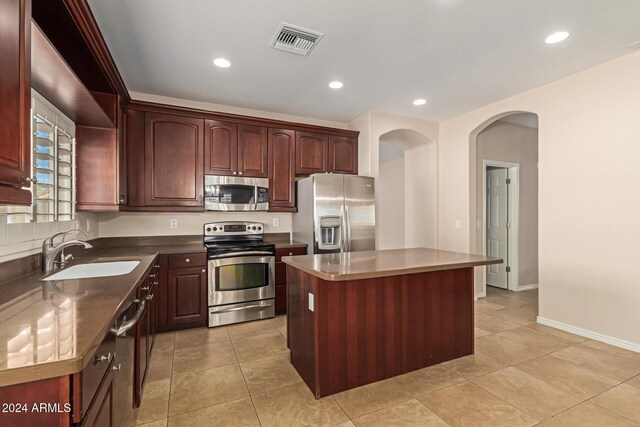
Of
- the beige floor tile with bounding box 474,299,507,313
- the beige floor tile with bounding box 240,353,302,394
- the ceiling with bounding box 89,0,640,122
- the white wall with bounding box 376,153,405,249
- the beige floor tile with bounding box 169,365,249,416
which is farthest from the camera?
the white wall with bounding box 376,153,405,249

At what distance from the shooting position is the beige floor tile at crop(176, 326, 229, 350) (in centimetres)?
296

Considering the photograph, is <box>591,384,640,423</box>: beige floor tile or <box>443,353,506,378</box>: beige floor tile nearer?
<box>591,384,640,423</box>: beige floor tile

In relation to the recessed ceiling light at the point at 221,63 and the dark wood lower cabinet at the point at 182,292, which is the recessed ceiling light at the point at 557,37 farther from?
the dark wood lower cabinet at the point at 182,292

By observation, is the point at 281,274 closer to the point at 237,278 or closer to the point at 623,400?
the point at 237,278

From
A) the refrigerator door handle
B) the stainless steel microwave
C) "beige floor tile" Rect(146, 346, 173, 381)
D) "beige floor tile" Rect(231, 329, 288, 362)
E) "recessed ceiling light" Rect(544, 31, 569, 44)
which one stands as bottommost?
"beige floor tile" Rect(231, 329, 288, 362)

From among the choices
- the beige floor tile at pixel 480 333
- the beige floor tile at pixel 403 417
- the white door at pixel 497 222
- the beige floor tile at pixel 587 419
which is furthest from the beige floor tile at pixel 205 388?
the white door at pixel 497 222

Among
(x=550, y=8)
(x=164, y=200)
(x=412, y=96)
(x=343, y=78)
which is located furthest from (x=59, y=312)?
(x=412, y=96)

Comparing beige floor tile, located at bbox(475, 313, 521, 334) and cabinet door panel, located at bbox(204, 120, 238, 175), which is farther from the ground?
cabinet door panel, located at bbox(204, 120, 238, 175)

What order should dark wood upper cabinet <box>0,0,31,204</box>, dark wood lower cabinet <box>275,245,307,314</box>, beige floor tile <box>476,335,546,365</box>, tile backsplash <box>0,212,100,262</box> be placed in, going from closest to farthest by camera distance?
dark wood upper cabinet <box>0,0,31,204</box>
tile backsplash <box>0,212,100,262</box>
beige floor tile <box>476,335,546,365</box>
dark wood lower cabinet <box>275,245,307,314</box>

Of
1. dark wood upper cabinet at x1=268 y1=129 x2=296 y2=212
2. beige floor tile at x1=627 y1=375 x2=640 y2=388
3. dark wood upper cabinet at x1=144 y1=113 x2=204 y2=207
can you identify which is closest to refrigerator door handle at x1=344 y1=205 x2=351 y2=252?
dark wood upper cabinet at x1=268 y1=129 x2=296 y2=212

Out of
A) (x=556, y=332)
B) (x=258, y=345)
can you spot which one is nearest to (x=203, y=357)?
(x=258, y=345)

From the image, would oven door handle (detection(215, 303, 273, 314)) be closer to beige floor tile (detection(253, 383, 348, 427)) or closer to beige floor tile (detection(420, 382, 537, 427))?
beige floor tile (detection(253, 383, 348, 427))

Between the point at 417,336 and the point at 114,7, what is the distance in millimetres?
3240

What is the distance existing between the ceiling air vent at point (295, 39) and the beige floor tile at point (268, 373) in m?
2.67
